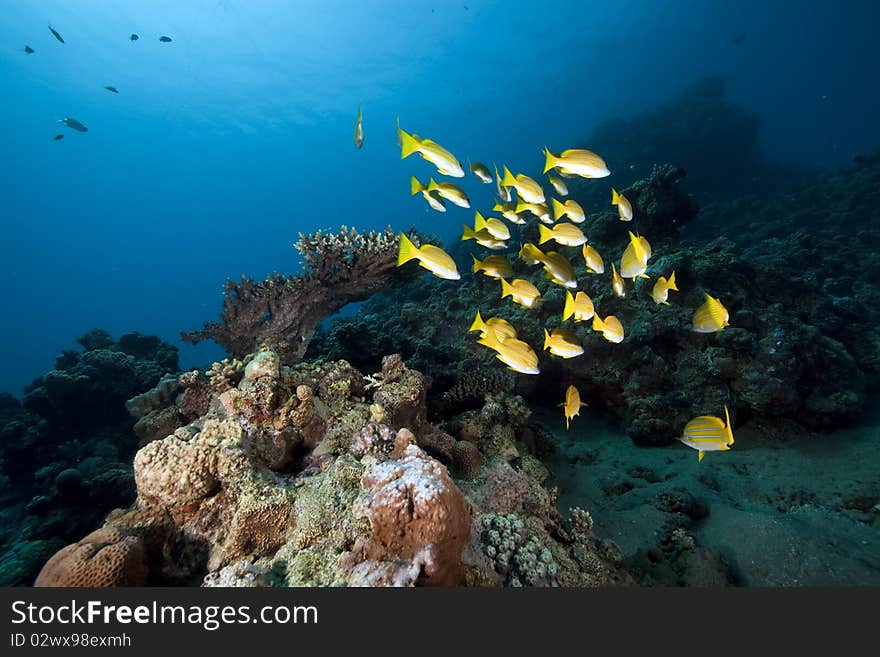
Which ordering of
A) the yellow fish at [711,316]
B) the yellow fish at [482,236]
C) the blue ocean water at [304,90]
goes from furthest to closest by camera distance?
the blue ocean water at [304,90], the yellow fish at [482,236], the yellow fish at [711,316]

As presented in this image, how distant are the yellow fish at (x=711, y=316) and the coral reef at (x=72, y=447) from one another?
273 inches

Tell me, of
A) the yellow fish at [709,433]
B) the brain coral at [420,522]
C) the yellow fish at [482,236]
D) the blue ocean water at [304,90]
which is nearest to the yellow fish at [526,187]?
the yellow fish at [482,236]

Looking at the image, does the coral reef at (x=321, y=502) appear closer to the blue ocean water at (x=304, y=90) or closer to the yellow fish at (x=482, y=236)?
the yellow fish at (x=482, y=236)

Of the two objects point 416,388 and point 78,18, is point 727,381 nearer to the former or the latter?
point 416,388

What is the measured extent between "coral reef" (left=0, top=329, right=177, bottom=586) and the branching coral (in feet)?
4.11

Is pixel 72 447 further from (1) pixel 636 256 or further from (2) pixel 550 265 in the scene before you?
(1) pixel 636 256

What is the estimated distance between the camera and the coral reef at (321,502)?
2232 millimetres

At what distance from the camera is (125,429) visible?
9.80 meters

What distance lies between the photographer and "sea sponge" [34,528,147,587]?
7.16ft

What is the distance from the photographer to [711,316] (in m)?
3.69

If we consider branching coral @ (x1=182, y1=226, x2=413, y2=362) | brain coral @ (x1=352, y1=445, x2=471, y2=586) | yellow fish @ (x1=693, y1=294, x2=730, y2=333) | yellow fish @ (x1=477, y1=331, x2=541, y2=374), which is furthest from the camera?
branching coral @ (x1=182, y1=226, x2=413, y2=362)

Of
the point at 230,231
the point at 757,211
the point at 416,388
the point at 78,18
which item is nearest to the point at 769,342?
the point at 416,388

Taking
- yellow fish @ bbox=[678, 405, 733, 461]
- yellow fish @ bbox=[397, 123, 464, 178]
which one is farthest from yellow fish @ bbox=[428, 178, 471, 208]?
yellow fish @ bbox=[678, 405, 733, 461]

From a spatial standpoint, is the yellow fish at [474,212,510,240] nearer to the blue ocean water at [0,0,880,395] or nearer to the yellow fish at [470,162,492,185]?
the yellow fish at [470,162,492,185]
